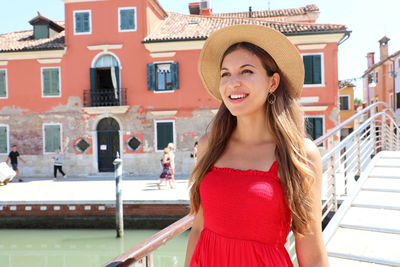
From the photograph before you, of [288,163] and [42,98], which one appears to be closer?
[288,163]

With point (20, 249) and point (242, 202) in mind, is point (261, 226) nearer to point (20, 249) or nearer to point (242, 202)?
point (242, 202)

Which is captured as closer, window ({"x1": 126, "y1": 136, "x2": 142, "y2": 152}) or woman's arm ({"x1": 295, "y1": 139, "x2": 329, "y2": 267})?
woman's arm ({"x1": 295, "y1": 139, "x2": 329, "y2": 267})

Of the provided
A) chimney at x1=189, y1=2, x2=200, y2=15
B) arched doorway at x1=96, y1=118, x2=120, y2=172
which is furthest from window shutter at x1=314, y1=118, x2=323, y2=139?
chimney at x1=189, y1=2, x2=200, y2=15

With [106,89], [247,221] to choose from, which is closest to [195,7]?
[106,89]

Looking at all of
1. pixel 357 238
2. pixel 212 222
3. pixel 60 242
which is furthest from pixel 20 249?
pixel 212 222

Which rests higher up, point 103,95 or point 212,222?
point 103,95

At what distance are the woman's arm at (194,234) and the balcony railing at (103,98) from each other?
50.9 feet

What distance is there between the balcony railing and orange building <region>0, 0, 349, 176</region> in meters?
0.05

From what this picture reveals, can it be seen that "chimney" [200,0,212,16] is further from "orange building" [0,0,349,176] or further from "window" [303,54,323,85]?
"window" [303,54,323,85]

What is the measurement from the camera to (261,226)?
4.55 feet

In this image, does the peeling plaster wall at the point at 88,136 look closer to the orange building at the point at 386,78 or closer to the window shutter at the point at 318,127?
the window shutter at the point at 318,127

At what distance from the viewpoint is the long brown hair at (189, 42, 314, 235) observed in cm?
139

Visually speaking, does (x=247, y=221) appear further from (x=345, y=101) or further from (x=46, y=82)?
(x=345, y=101)

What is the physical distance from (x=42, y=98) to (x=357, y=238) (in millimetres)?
16696
